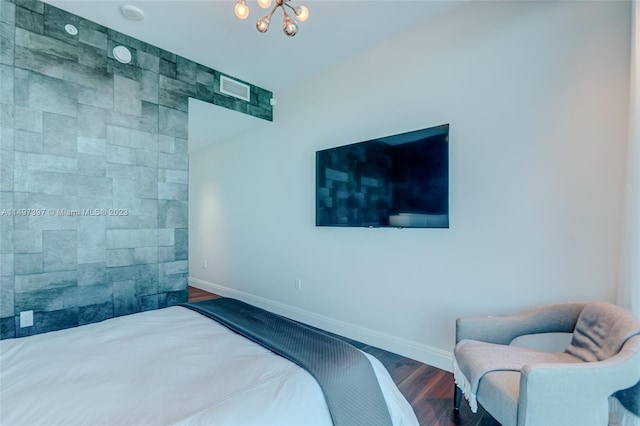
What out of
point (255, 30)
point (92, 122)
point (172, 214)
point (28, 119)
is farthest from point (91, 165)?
point (255, 30)

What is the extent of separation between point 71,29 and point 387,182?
9.63ft

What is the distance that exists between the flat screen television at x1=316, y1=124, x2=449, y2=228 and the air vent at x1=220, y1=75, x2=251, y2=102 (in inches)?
48.3

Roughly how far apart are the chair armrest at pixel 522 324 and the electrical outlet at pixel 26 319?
3103 millimetres

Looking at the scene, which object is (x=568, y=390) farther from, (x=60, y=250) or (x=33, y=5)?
(x=33, y=5)

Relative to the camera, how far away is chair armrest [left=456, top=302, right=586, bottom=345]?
1738mm

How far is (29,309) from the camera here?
7.34ft

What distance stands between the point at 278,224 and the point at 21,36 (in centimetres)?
273

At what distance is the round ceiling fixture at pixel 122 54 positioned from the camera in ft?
8.71

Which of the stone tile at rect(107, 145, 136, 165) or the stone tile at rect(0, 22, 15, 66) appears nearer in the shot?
the stone tile at rect(0, 22, 15, 66)

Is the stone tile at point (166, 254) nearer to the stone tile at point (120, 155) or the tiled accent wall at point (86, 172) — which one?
the tiled accent wall at point (86, 172)

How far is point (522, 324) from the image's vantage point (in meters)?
1.81

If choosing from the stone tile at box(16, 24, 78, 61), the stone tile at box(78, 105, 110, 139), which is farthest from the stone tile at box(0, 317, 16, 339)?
the stone tile at box(16, 24, 78, 61)

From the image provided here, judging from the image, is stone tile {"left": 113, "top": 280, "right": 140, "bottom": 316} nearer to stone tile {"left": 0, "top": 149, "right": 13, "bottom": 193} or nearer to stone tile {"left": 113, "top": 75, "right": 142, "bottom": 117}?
stone tile {"left": 0, "top": 149, "right": 13, "bottom": 193}

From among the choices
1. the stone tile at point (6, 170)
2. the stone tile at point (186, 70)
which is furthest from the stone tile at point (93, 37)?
the stone tile at point (6, 170)
